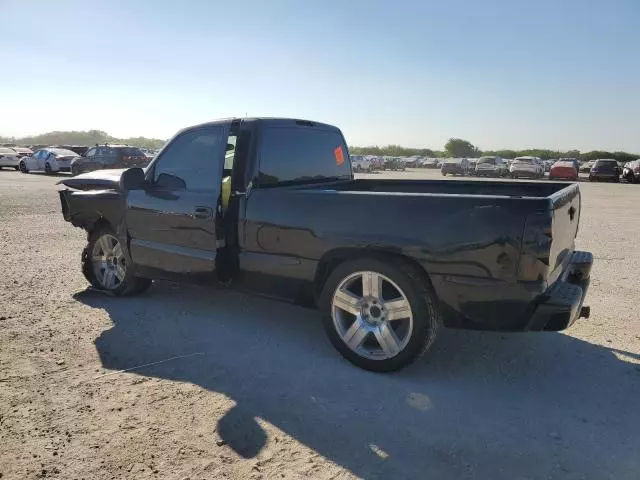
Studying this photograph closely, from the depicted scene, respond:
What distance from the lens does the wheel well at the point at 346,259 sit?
11.5 ft

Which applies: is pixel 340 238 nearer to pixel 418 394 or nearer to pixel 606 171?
pixel 418 394

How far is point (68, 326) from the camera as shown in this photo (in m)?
4.57

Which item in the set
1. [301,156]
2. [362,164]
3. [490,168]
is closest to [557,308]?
[301,156]

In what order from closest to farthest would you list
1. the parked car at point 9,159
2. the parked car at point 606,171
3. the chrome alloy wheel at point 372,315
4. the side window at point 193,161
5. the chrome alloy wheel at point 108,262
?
the chrome alloy wheel at point 372,315, the side window at point 193,161, the chrome alloy wheel at point 108,262, the parked car at point 606,171, the parked car at point 9,159

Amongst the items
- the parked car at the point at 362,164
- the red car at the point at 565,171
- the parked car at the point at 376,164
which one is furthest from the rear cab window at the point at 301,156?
the parked car at the point at 376,164

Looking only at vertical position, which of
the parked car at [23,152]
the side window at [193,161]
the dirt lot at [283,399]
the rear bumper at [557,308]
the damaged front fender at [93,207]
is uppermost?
the side window at [193,161]

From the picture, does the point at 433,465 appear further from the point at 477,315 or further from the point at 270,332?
the point at 270,332

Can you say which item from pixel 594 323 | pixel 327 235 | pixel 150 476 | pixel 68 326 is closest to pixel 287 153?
pixel 327 235

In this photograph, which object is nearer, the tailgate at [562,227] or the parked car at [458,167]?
the tailgate at [562,227]

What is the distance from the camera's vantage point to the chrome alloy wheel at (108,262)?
217 inches

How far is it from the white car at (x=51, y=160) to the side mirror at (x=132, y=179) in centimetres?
2556

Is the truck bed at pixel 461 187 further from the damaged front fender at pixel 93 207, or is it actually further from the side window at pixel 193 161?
the damaged front fender at pixel 93 207

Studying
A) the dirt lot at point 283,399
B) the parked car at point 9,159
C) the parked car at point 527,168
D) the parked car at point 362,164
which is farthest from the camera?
the parked car at point 362,164

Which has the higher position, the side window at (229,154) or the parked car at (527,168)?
the side window at (229,154)
